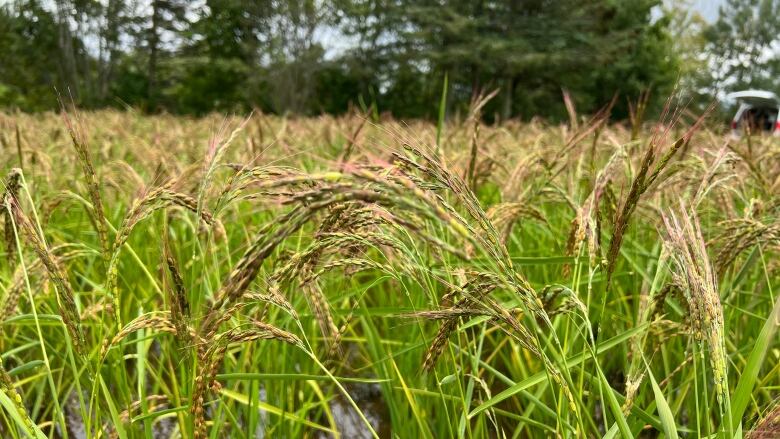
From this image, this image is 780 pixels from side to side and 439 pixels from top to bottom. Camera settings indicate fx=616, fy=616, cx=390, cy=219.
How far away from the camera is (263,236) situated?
646 mm

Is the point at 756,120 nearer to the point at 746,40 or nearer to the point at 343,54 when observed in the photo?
the point at 343,54

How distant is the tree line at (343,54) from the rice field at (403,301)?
22.1 metres

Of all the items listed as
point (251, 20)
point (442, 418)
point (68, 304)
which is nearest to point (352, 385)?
point (442, 418)

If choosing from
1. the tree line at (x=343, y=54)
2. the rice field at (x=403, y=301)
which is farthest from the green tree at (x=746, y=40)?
the rice field at (x=403, y=301)

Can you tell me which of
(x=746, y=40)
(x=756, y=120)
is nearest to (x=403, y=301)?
(x=756, y=120)

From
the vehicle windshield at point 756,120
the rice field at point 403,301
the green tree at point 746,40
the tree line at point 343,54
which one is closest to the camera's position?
the rice field at point 403,301

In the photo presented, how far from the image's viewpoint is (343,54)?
88.8 feet

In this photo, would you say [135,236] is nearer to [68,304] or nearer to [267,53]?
[68,304]

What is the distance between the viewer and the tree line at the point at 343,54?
23953 millimetres

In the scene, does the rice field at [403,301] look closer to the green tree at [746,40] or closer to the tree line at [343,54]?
the tree line at [343,54]

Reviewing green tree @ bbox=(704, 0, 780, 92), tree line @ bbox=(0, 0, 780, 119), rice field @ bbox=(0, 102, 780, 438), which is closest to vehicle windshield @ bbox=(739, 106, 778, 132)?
rice field @ bbox=(0, 102, 780, 438)

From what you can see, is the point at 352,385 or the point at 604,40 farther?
the point at 604,40

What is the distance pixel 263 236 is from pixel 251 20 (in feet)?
89.7

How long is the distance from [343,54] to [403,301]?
85.5 feet
